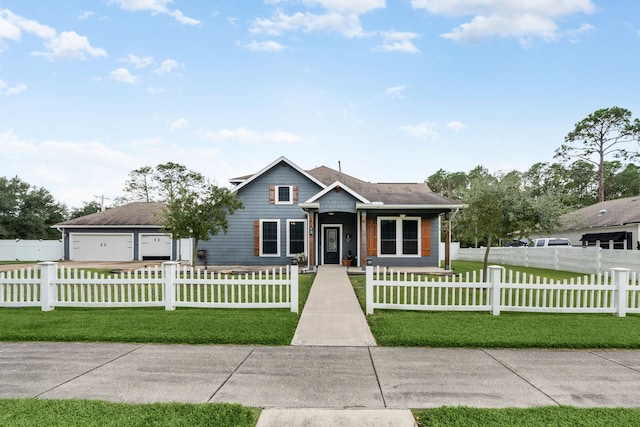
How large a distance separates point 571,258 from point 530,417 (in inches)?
633

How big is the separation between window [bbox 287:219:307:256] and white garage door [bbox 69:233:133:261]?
12137 mm

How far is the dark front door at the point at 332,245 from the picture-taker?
16.8m

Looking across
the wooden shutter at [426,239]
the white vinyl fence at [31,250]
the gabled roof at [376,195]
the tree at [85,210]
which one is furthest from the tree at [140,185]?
the wooden shutter at [426,239]

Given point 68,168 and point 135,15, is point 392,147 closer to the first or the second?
point 135,15

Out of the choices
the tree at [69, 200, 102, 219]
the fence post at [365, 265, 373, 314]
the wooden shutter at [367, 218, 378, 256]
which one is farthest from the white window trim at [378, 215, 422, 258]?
the tree at [69, 200, 102, 219]

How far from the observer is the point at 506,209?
985 cm

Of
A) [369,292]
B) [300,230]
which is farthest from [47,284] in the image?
[300,230]

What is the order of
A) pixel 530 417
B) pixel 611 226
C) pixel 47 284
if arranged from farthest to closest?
pixel 611 226 < pixel 47 284 < pixel 530 417

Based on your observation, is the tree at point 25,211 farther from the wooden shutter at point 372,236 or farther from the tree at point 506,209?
the tree at point 506,209

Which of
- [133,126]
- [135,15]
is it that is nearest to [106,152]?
[133,126]

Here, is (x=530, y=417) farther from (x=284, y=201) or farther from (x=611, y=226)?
(x=611, y=226)

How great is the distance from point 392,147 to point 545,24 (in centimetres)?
1036

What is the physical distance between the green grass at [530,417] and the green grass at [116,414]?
1616 mm

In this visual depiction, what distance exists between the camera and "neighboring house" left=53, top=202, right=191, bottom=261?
22484 millimetres
